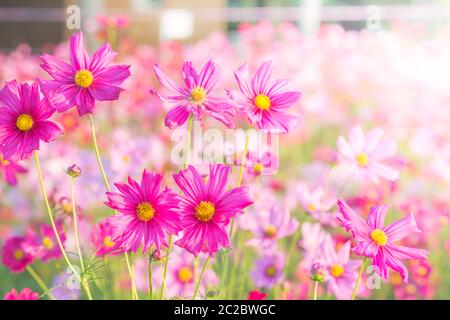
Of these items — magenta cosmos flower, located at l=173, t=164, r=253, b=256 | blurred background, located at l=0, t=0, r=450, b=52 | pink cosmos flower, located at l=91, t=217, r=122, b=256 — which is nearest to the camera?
magenta cosmos flower, located at l=173, t=164, r=253, b=256

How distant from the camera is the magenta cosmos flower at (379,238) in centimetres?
58

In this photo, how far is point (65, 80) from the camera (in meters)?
0.60

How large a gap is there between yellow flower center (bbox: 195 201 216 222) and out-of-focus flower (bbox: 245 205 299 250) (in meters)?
0.30

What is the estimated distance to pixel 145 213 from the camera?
57 centimetres

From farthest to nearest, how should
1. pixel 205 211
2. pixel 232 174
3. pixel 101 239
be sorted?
1. pixel 232 174
2. pixel 101 239
3. pixel 205 211

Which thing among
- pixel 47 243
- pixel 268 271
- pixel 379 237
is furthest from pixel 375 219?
pixel 47 243

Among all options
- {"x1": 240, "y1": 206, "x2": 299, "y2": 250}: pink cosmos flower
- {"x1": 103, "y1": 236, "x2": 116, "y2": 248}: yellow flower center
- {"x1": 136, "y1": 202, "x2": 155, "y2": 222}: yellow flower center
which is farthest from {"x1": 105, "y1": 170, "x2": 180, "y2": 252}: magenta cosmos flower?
{"x1": 240, "y1": 206, "x2": 299, "y2": 250}: pink cosmos flower

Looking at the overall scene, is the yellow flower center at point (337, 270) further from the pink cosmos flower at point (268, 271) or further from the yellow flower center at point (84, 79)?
the yellow flower center at point (84, 79)

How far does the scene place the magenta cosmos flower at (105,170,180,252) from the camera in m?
0.57

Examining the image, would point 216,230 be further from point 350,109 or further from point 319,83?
point 350,109

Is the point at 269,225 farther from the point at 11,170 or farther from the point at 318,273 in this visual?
the point at 11,170

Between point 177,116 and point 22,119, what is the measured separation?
15 cm

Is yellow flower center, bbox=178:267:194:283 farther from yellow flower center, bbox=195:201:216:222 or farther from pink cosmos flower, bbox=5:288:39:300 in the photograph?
yellow flower center, bbox=195:201:216:222

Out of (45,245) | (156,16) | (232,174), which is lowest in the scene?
(45,245)
